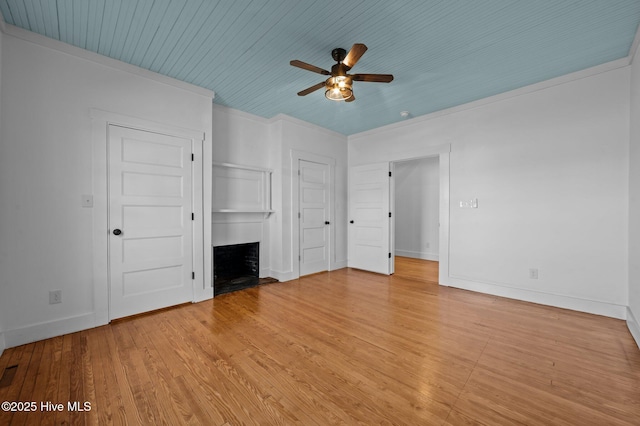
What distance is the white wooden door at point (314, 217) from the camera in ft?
16.1

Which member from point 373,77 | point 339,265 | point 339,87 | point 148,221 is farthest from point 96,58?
point 339,265

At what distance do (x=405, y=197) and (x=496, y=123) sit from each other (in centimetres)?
357

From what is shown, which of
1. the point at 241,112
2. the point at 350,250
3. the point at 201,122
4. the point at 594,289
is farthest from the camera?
the point at 350,250

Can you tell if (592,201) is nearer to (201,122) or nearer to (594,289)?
(594,289)

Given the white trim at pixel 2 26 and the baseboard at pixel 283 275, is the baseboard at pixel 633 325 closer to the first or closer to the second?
the baseboard at pixel 283 275

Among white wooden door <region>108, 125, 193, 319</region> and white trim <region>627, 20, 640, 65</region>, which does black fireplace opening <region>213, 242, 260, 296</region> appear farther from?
white trim <region>627, 20, 640, 65</region>

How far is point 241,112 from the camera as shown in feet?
14.4

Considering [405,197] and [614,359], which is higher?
[405,197]

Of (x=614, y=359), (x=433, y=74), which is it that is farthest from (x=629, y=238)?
(x=433, y=74)

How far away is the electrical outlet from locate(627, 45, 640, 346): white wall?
209 inches

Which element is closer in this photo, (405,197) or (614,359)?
(614,359)

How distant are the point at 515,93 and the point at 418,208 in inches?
146

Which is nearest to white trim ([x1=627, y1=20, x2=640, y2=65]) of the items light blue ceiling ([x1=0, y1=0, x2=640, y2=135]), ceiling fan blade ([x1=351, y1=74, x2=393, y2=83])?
light blue ceiling ([x1=0, y1=0, x2=640, y2=135])

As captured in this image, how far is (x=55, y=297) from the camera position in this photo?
2561 millimetres
